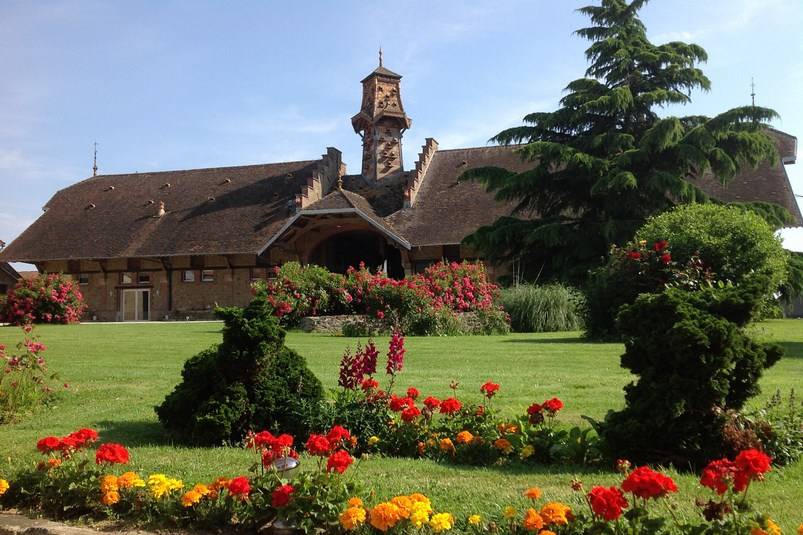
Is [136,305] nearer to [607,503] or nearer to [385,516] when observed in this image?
[385,516]

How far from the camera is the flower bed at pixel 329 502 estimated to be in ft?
10.5

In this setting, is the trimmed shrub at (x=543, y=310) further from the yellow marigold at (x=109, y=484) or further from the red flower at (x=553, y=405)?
the yellow marigold at (x=109, y=484)

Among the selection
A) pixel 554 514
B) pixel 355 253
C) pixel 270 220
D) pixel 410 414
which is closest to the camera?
pixel 554 514

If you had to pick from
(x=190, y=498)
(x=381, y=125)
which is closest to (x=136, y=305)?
(x=381, y=125)

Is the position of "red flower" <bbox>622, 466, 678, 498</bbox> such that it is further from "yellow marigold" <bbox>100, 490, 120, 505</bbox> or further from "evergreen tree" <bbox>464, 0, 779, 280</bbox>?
"evergreen tree" <bbox>464, 0, 779, 280</bbox>

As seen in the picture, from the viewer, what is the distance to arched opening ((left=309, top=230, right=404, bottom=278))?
118 feet

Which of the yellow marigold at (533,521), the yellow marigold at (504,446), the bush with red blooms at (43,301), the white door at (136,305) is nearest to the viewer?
the yellow marigold at (533,521)

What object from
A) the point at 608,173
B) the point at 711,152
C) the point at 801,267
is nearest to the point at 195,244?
the point at 608,173

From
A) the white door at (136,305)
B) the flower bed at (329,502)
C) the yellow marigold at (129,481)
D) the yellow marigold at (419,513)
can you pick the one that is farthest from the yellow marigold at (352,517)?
the white door at (136,305)

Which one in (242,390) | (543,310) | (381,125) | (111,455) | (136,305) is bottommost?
(111,455)

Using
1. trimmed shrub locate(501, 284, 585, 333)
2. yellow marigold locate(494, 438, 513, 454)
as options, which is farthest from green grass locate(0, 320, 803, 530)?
trimmed shrub locate(501, 284, 585, 333)

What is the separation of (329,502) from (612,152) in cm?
2283

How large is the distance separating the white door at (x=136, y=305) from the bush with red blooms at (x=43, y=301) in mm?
7162

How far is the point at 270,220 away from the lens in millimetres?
34938
